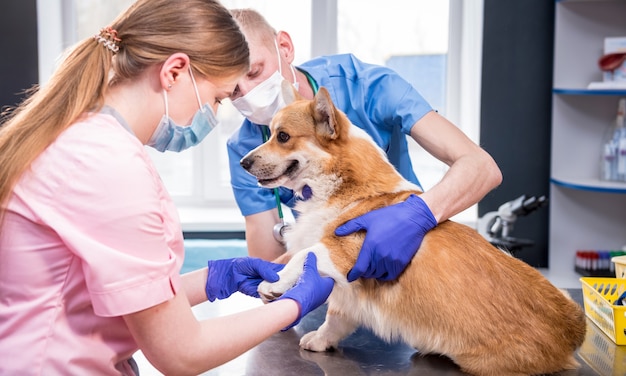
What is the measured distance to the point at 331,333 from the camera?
5.07 feet

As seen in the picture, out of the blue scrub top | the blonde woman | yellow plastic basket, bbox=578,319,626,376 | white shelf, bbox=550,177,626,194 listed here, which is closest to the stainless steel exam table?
yellow plastic basket, bbox=578,319,626,376

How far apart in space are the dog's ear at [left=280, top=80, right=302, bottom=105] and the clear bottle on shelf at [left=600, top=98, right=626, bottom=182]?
2.67 metres

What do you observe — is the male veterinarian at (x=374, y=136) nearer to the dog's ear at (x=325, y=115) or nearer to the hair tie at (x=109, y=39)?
the dog's ear at (x=325, y=115)

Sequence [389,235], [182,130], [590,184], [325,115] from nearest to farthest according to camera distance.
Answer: [182,130]
[389,235]
[325,115]
[590,184]

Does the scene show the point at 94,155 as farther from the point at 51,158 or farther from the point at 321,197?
the point at 321,197

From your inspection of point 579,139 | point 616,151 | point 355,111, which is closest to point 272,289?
point 355,111

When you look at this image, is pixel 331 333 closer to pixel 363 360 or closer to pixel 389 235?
pixel 363 360

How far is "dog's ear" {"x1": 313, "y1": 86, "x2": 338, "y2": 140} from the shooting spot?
5.46ft

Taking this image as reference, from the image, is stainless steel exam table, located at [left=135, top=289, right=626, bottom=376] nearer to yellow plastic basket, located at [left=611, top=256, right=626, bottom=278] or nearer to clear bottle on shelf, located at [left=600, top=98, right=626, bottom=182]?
yellow plastic basket, located at [left=611, top=256, right=626, bottom=278]

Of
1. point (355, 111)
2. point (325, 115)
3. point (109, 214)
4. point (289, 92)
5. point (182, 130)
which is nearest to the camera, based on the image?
point (109, 214)

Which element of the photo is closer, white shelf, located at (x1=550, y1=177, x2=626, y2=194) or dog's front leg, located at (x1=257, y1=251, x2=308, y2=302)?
dog's front leg, located at (x1=257, y1=251, x2=308, y2=302)

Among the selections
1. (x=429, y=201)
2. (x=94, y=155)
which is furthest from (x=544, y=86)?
(x=94, y=155)

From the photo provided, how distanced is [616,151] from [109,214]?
359 centimetres

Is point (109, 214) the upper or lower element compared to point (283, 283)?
upper
